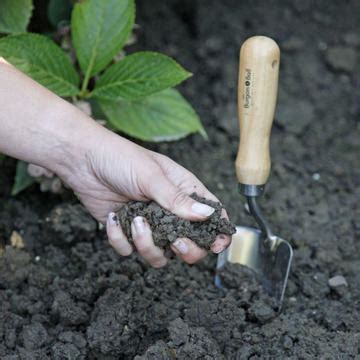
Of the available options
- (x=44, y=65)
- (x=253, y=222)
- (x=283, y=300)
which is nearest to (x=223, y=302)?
(x=283, y=300)

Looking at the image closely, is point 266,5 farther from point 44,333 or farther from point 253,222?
point 44,333

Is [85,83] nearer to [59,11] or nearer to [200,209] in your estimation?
[59,11]

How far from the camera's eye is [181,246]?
4.57ft

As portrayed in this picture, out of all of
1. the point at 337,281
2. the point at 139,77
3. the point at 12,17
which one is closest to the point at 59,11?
the point at 12,17

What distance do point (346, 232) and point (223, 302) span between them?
50 cm

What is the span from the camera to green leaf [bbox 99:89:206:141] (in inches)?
72.4

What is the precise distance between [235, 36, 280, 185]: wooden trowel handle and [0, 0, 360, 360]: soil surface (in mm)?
287

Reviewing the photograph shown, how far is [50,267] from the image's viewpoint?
5.70ft

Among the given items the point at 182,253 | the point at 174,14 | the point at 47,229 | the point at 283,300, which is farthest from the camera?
the point at 174,14

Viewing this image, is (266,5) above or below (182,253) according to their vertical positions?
below

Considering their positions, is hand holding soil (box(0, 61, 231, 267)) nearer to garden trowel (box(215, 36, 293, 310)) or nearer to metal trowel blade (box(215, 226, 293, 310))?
garden trowel (box(215, 36, 293, 310))

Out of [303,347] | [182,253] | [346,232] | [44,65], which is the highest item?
[44,65]

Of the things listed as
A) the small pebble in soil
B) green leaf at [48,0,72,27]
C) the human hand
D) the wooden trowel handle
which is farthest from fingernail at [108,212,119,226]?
green leaf at [48,0,72,27]

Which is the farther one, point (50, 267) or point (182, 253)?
point (50, 267)
